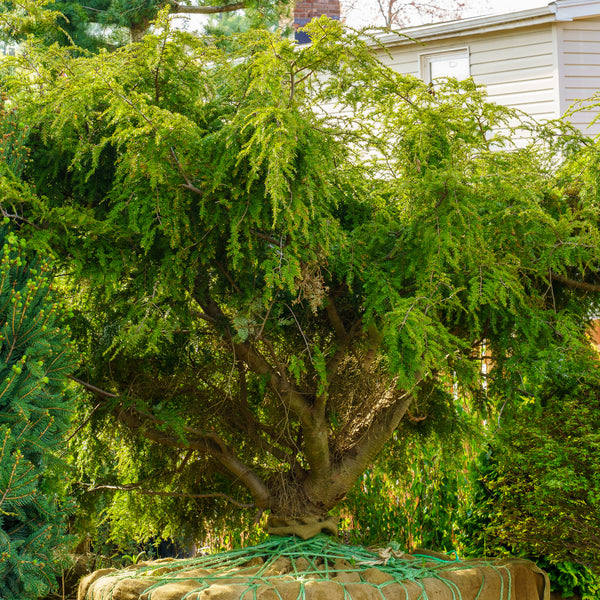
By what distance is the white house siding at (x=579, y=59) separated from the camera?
7789mm

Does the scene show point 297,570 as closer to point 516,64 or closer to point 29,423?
point 29,423

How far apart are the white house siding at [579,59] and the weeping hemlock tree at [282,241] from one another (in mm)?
3677

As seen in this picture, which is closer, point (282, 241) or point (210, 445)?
point (282, 241)

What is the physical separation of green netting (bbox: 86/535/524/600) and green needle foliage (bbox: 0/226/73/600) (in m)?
0.65

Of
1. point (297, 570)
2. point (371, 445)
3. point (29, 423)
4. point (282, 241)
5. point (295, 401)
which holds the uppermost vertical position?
point (282, 241)

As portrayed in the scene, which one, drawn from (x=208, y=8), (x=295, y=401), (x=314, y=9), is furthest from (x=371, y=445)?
(x=314, y=9)

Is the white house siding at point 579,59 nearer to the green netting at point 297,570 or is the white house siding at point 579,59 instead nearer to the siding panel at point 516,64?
the siding panel at point 516,64

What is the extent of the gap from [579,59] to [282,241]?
625 cm

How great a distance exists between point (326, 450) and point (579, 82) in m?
5.88

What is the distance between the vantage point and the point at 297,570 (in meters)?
3.71

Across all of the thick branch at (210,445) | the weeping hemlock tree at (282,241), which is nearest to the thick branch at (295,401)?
the weeping hemlock tree at (282,241)

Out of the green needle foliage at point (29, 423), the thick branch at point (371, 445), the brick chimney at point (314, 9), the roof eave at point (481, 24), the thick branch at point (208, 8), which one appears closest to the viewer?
the green needle foliage at point (29, 423)

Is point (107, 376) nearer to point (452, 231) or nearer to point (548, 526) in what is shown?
point (452, 231)

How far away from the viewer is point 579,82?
25.6 feet
